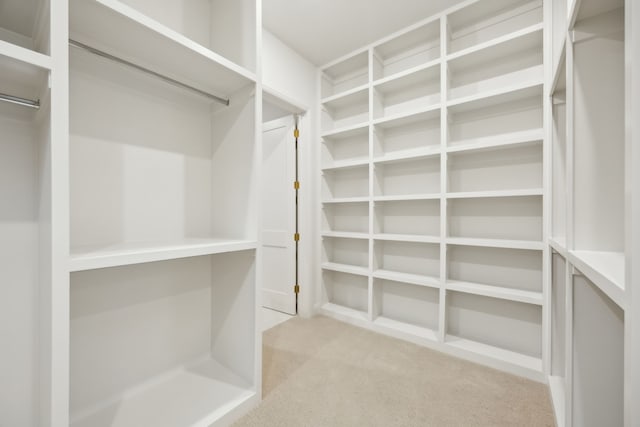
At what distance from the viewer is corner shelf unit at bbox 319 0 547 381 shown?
197 cm

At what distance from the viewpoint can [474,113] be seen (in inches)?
87.3

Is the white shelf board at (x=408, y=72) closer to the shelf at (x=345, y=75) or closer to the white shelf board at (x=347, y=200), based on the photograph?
the shelf at (x=345, y=75)

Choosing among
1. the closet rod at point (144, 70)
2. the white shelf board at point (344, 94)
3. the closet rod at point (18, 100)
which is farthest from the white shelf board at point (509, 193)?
the closet rod at point (18, 100)

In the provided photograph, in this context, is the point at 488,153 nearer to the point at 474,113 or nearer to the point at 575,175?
the point at 474,113

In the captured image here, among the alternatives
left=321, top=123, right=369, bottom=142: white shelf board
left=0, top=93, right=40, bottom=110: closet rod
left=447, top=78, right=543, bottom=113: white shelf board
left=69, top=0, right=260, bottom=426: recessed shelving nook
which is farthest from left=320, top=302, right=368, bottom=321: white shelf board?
left=0, top=93, right=40, bottom=110: closet rod

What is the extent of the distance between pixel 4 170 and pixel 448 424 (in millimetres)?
2348

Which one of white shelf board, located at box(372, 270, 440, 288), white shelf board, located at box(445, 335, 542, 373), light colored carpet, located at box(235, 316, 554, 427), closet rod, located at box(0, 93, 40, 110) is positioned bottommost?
light colored carpet, located at box(235, 316, 554, 427)

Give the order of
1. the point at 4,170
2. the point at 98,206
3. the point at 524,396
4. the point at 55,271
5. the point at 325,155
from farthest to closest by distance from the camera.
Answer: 1. the point at 325,155
2. the point at 524,396
3. the point at 98,206
4. the point at 4,170
5. the point at 55,271

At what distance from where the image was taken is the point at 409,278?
2357mm

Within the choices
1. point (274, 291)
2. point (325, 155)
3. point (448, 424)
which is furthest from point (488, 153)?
point (274, 291)

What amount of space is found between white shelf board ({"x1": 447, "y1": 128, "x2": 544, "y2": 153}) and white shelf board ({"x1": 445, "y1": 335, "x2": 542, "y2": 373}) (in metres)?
1.54

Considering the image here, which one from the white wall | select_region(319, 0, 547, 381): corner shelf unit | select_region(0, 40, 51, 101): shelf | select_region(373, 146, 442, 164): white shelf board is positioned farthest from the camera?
the white wall

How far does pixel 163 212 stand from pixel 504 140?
233cm

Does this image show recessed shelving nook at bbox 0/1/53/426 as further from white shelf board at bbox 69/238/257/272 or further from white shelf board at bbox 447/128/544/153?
white shelf board at bbox 447/128/544/153
